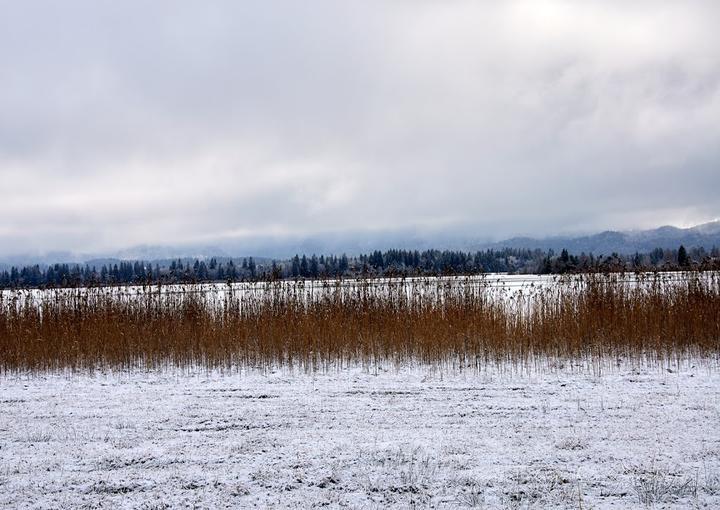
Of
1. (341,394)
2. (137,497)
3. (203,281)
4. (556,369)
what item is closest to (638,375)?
(556,369)

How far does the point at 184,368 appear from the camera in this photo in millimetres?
10305

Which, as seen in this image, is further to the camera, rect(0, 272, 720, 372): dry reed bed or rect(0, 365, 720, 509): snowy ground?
rect(0, 272, 720, 372): dry reed bed

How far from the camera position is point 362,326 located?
11461mm

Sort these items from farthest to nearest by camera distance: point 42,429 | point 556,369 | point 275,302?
point 275,302 → point 556,369 → point 42,429

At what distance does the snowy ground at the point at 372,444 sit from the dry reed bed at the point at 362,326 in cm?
208

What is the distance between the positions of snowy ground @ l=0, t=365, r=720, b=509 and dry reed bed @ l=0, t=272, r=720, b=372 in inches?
81.9

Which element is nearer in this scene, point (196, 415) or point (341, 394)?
point (196, 415)

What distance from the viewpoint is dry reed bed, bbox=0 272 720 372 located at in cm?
1026

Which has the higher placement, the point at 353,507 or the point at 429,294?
the point at 429,294

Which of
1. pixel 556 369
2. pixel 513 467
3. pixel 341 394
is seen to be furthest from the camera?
pixel 556 369

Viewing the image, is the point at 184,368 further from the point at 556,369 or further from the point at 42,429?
the point at 556,369

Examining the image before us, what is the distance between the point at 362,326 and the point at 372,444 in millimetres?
6389

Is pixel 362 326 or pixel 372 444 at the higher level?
pixel 362 326

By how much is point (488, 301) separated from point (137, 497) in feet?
33.9
